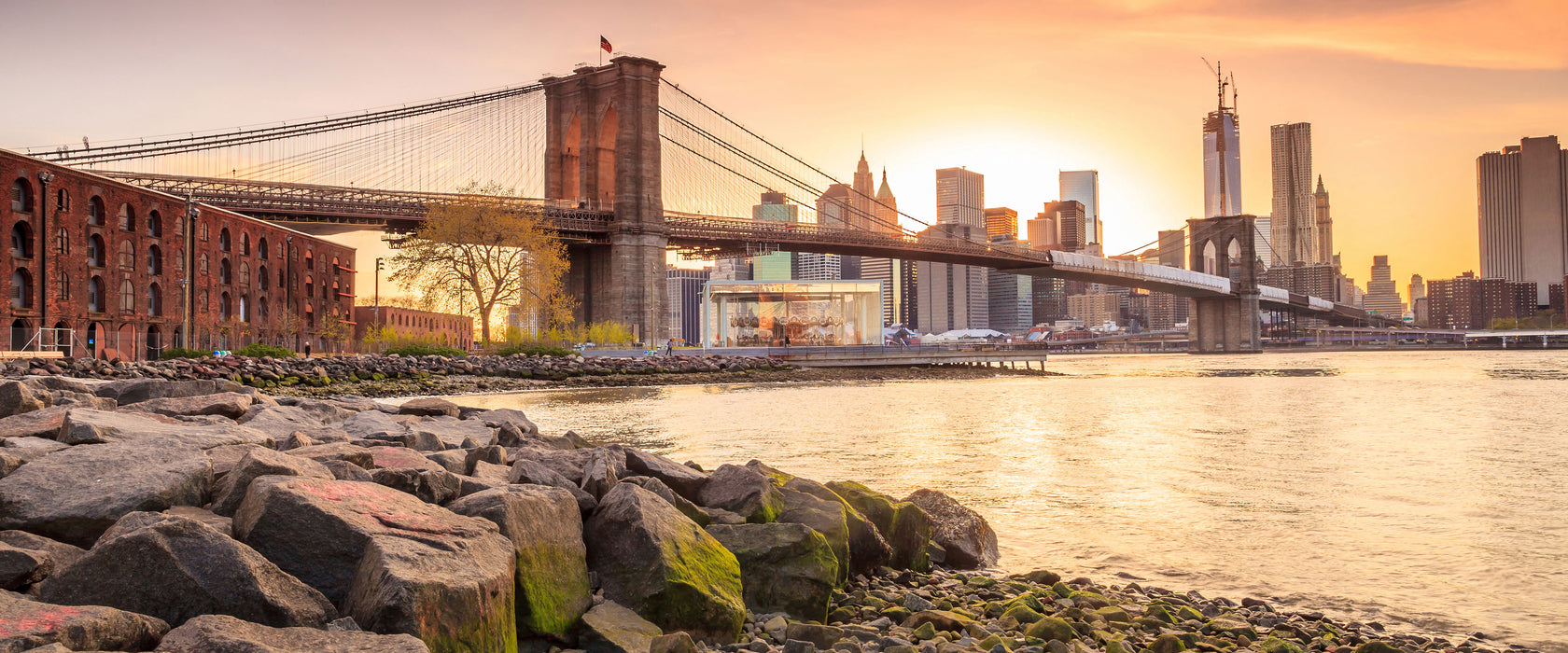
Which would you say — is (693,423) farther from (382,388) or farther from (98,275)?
(98,275)

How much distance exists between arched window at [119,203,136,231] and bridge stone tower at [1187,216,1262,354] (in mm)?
97196

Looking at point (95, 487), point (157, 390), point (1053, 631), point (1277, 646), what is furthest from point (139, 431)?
point (1277, 646)

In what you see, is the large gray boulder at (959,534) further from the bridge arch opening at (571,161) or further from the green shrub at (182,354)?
the bridge arch opening at (571,161)

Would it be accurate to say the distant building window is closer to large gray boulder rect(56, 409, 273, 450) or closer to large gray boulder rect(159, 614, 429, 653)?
large gray boulder rect(56, 409, 273, 450)

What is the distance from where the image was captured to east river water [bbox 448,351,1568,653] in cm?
661

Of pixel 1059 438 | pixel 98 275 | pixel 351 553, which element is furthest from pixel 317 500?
pixel 98 275

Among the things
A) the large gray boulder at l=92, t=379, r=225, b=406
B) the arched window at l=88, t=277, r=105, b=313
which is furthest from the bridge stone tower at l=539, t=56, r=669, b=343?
the large gray boulder at l=92, t=379, r=225, b=406

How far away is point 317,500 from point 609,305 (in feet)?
170

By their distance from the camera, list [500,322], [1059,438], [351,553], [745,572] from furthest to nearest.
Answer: [500,322], [1059,438], [745,572], [351,553]

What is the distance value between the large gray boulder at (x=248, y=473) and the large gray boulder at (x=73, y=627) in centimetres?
117

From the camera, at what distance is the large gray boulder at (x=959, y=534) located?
7098 mm

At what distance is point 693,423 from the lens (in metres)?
19.3

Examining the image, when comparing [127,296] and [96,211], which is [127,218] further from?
[127,296]

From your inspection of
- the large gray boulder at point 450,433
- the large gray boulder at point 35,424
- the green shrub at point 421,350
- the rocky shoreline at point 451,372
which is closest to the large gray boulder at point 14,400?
the large gray boulder at point 35,424
